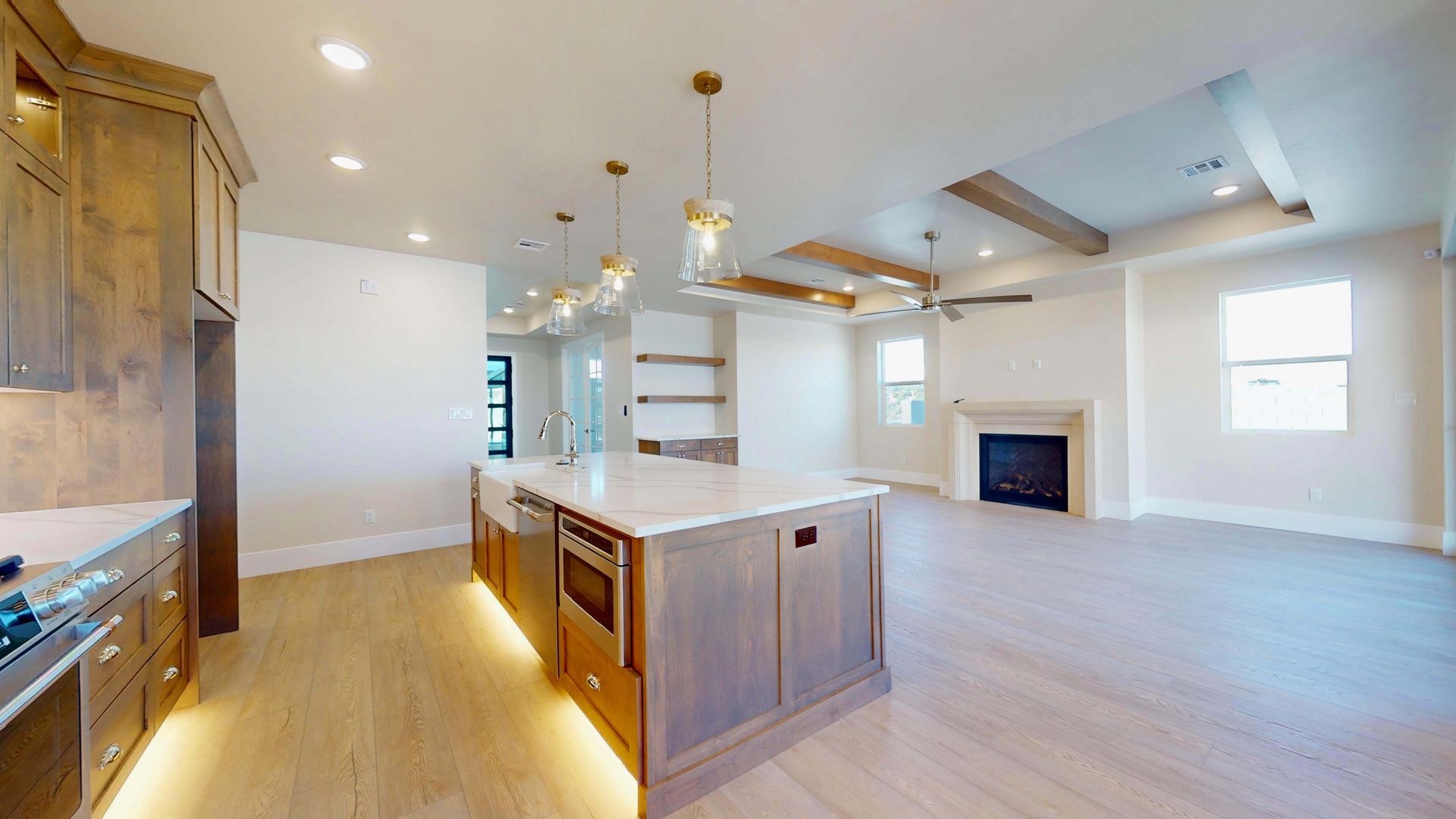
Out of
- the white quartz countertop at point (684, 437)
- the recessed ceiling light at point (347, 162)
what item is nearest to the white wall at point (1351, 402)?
the white quartz countertop at point (684, 437)

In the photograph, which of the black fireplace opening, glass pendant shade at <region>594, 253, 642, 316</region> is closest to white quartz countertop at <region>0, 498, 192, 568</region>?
glass pendant shade at <region>594, 253, 642, 316</region>

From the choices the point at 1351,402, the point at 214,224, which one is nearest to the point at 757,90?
the point at 214,224

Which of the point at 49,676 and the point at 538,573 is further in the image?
the point at 538,573

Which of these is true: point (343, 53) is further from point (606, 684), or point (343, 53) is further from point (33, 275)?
point (606, 684)

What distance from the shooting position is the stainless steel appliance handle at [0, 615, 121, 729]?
3.33ft

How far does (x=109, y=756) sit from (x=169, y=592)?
65cm

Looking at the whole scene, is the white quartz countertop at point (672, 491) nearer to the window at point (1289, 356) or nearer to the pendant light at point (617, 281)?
the pendant light at point (617, 281)

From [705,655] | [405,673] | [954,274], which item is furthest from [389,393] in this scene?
[954,274]

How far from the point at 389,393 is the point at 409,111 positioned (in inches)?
106

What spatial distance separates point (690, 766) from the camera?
166 cm

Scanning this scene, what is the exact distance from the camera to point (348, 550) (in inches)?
165

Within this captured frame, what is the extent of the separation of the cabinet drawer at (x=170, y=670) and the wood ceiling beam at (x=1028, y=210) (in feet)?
14.5

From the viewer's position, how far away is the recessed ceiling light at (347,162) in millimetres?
2773

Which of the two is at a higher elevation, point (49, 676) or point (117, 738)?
point (49, 676)
